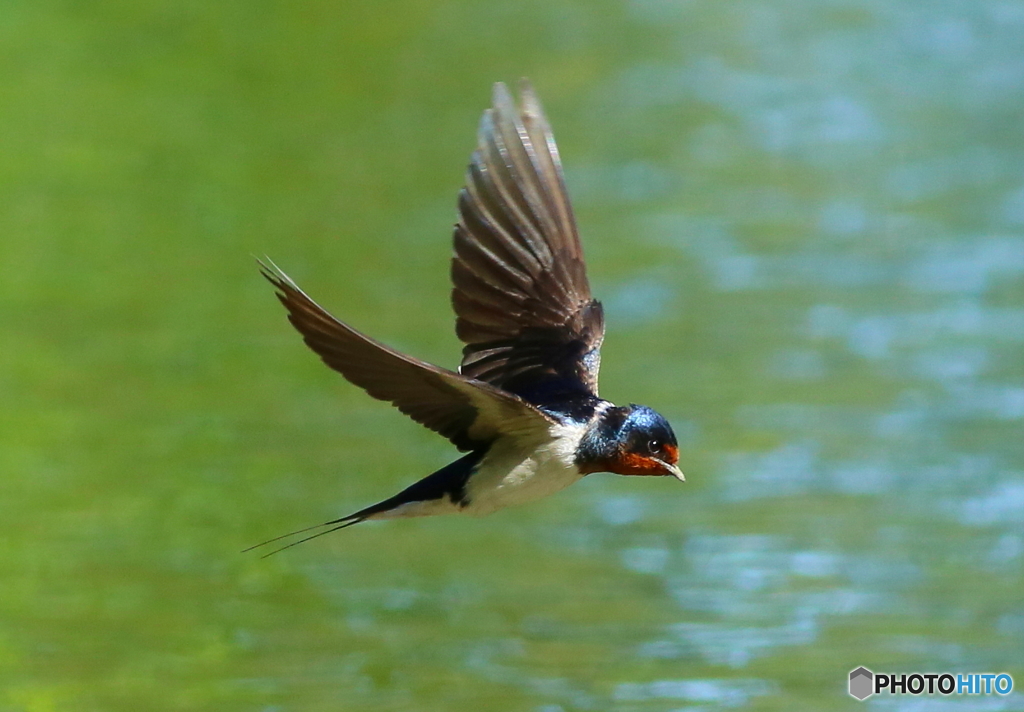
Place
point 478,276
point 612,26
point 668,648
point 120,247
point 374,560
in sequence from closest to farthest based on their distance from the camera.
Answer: point 478,276
point 668,648
point 374,560
point 120,247
point 612,26

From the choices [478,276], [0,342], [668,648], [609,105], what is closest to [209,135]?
[609,105]

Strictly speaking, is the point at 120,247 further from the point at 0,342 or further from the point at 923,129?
the point at 923,129

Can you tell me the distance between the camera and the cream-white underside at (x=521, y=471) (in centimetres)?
472

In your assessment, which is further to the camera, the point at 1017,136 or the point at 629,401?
the point at 1017,136

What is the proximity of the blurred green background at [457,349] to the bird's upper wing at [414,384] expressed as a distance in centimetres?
200

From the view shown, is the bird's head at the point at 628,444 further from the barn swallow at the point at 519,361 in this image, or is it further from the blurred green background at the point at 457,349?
the blurred green background at the point at 457,349

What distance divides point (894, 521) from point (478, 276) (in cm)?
334

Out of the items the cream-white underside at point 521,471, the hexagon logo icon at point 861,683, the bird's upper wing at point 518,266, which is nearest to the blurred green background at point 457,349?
the hexagon logo icon at point 861,683

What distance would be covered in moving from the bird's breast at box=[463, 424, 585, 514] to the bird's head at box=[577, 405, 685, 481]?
0.12 feet

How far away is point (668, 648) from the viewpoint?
700 centimetres

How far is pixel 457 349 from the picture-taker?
951cm
